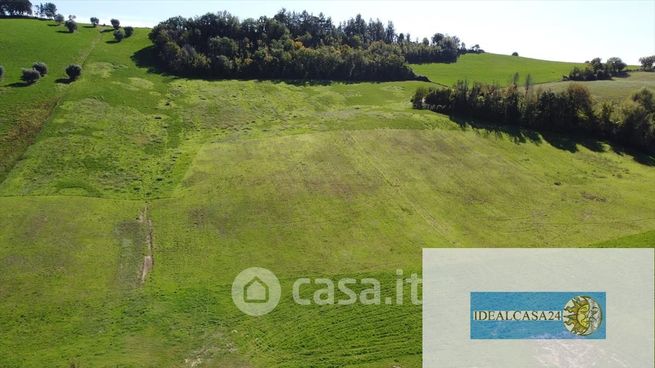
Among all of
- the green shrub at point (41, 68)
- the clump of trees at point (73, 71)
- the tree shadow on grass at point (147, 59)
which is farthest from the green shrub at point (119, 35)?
A: the clump of trees at point (73, 71)

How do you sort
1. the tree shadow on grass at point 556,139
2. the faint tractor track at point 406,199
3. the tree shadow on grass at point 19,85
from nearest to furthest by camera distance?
the faint tractor track at point 406,199 → the tree shadow on grass at point 19,85 → the tree shadow on grass at point 556,139

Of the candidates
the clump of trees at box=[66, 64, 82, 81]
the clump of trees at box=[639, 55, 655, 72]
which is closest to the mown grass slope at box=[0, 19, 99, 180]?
the clump of trees at box=[66, 64, 82, 81]

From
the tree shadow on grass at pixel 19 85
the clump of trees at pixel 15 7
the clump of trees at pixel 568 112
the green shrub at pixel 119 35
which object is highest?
the clump of trees at pixel 15 7

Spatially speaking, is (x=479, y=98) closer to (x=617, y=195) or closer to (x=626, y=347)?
(x=617, y=195)

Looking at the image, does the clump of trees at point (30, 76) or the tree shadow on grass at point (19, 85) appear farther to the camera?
the clump of trees at point (30, 76)

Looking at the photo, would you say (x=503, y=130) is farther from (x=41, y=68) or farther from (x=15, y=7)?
(x=15, y=7)

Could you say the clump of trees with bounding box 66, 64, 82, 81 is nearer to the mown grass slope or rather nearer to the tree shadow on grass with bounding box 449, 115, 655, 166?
the mown grass slope

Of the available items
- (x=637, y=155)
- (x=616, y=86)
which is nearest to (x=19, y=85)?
(x=637, y=155)

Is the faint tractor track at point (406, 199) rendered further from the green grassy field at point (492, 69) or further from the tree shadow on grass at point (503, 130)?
the green grassy field at point (492, 69)
